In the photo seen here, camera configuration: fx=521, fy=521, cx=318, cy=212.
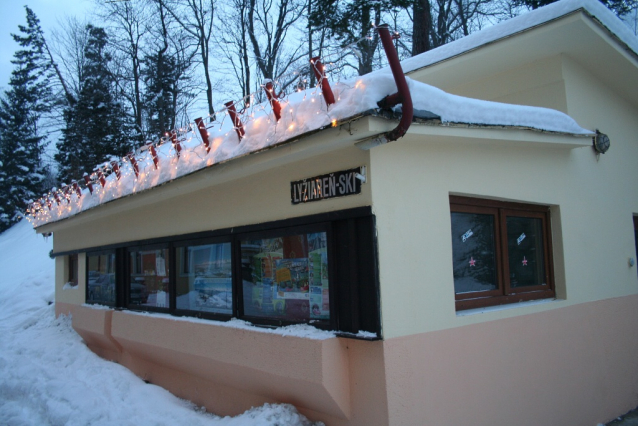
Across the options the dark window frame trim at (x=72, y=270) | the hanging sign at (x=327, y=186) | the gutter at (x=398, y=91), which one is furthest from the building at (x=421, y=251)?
the dark window frame trim at (x=72, y=270)

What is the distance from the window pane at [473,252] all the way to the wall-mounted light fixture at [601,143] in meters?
2.53

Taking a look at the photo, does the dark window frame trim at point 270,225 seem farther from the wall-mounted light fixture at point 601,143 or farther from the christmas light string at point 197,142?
the wall-mounted light fixture at point 601,143

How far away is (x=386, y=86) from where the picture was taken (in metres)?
3.92

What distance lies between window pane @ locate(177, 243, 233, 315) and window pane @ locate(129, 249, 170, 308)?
0.50 m

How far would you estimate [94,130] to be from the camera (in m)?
25.2

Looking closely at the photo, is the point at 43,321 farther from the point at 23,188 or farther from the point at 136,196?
the point at 23,188

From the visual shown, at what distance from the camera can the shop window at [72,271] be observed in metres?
11.3

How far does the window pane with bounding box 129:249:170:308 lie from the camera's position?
7.50 metres

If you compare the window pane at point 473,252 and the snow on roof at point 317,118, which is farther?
the window pane at point 473,252

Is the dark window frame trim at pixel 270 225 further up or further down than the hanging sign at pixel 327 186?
further down

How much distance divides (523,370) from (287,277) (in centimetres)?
270

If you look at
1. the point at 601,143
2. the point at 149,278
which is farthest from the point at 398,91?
the point at 149,278

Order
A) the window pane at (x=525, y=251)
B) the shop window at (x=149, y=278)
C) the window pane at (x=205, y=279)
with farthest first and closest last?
1. the shop window at (x=149, y=278)
2. the window pane at (x=205, y=279)
3. the window pane at (x=525, y=251)

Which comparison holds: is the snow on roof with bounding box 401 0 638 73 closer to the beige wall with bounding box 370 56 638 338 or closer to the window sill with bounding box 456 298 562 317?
the beige wall with bounding box 370 56 638 338
